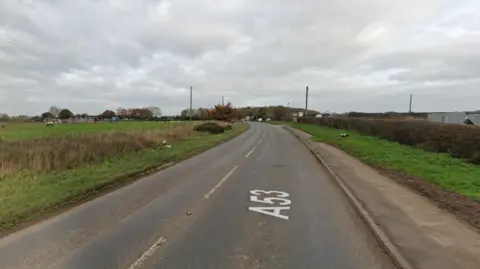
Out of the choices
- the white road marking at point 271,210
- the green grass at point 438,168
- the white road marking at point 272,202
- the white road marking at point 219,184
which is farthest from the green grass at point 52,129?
the white road marking at point 271,210

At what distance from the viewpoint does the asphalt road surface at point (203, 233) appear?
529cm

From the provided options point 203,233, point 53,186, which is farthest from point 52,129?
point 203,233

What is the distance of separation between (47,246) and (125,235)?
1.17 m

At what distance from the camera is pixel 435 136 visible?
2102cm

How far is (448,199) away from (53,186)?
34.2 ft

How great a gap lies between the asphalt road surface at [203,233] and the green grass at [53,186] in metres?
0.71

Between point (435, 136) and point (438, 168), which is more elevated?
point (435, 136)

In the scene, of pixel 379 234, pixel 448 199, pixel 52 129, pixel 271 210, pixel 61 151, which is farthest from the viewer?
pixel 52 129

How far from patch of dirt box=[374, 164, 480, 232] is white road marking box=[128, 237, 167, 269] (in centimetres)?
554

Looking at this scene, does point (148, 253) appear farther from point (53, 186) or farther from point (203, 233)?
point (53, 186)

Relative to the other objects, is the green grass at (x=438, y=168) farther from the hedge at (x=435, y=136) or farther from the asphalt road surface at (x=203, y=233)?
the asphalt road surface at (x=203, y=233)

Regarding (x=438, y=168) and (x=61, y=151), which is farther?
(x=61, y=151)

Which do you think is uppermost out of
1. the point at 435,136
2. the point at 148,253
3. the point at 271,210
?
the point at 435,136

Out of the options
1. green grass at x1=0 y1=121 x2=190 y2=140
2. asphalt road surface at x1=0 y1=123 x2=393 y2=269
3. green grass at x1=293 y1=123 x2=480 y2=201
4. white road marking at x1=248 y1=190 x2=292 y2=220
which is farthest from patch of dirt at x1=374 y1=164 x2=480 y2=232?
green grass at x1=0 y1=121 x2=190 y2=140
